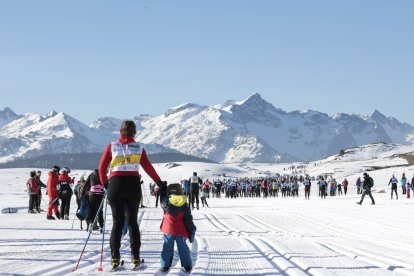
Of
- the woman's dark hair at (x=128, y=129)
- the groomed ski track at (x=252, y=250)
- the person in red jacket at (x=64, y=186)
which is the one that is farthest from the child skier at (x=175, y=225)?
the person in red jacket at (x=64, y=186)

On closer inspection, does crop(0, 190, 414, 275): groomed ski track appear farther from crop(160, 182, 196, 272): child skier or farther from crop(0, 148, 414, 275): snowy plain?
crop(160, 182, 196, 272): child skier

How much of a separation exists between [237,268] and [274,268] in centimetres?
48

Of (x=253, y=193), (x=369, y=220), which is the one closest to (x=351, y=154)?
(x=253, y=193)

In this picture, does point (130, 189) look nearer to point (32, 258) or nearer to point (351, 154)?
point (32, 258)

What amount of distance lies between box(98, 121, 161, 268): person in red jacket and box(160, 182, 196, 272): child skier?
11.1 inches

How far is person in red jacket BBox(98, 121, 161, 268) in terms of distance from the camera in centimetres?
768

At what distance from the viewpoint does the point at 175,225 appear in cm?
788

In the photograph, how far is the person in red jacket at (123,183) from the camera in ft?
25.2

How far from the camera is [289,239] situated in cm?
1248

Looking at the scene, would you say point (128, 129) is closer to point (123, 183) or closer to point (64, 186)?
point (123, 183)

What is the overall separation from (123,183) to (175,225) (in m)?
0.85

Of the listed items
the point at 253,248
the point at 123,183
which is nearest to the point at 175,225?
the point at 123,183

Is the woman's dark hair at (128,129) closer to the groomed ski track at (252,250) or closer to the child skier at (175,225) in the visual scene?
the child skier at (175,225)

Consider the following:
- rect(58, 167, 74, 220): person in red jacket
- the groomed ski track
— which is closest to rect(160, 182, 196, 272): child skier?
the groomed ski track
